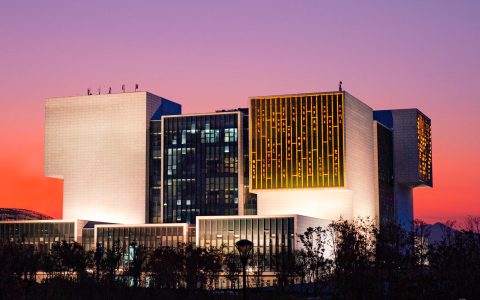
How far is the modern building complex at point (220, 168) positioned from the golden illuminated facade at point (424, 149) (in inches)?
35.6

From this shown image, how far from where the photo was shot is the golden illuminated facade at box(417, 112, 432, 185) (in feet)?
627

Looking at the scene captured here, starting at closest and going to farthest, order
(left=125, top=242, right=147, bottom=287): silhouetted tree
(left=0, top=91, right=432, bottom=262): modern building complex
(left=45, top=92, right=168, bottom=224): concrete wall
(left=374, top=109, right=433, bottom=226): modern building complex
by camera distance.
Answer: (left=125, top=242, right=147, bottom=287): silhouetted tree < (left=0, top=91, right=432, bottom=262): modern building complex < (left=45, top=92, right=168, bottom=224): concrete wall < (left=374, top=109, right=433, bottom=226): modern building complex

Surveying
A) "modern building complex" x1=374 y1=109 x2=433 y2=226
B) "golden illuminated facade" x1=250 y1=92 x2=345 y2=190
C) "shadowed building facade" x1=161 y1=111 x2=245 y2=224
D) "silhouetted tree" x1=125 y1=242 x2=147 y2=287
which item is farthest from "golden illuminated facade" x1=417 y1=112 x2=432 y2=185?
"silhouetted tree" x1=125 y1=242 x2=147 y2=287

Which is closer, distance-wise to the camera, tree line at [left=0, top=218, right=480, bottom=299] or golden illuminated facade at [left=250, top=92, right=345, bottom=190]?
tree line at [left=0, top=218, right=480, bottom=299]

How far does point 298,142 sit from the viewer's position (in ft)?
529

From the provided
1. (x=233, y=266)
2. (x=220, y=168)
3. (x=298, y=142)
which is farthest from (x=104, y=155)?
(x=233, y=266)

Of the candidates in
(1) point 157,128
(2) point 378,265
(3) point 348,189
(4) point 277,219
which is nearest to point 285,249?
(4) point 277,219

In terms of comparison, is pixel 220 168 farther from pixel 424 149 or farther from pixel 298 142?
pixel 424 149

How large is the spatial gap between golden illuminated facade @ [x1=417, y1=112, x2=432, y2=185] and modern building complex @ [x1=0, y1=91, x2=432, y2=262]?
0.90m

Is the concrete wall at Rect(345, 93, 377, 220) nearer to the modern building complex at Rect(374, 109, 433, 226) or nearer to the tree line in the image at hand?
the tree line

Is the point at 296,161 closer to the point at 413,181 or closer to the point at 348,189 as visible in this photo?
the point at 348,189

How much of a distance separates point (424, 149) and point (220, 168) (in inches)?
1856

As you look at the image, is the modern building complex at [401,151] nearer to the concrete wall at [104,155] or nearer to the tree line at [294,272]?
the tree line at [294,272]

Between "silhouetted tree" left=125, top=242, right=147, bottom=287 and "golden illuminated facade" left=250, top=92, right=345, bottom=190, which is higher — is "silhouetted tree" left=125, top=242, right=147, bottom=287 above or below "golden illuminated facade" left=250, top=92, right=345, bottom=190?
below
